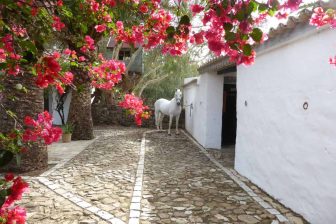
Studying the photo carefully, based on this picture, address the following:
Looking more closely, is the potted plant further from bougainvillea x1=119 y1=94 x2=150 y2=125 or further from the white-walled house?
bougainvillea x1=119 y1=94 x2=150 y2=125

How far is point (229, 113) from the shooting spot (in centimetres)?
1102

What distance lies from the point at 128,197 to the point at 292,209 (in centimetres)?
238

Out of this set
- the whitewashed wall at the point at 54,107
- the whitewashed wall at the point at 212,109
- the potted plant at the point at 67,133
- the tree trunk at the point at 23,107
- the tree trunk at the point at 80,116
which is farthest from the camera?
the whitewashed wall at the point at 54,107

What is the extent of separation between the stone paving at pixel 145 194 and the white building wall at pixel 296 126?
1.10ft

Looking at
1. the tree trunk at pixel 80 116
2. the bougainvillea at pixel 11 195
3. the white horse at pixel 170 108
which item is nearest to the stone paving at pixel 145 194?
the bougainvillea at pixel 11 195

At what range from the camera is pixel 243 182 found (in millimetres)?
5832

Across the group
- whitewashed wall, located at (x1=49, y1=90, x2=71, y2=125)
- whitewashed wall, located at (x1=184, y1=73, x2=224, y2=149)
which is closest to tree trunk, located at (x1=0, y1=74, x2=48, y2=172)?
whitewashed wall, located at (x1=184, y1=73, x2=224, y2=149)

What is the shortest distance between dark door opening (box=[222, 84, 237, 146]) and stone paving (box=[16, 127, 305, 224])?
3.26 m

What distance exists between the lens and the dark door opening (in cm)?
1091

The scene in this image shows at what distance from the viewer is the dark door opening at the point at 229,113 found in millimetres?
10906

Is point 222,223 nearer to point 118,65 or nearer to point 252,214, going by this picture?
point 252,214

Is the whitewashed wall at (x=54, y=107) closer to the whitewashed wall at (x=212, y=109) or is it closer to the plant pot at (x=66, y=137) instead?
the plant pot at (x=66, y=137)

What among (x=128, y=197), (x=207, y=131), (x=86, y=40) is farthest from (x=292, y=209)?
(x=207, y=131)

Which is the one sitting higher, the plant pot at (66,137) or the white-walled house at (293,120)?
the white-walled house at (293,120)
